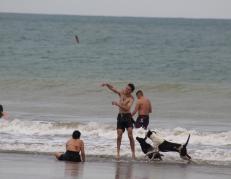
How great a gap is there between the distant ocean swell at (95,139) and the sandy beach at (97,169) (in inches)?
32.7

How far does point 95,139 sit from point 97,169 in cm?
425

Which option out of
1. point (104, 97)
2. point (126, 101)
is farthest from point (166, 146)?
point (104, 97)

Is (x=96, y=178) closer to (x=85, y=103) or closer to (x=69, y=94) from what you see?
(x=85, y=103)

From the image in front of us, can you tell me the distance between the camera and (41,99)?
27375 millimetres

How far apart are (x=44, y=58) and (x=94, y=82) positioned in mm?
15078

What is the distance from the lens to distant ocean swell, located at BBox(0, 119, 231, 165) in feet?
52.2

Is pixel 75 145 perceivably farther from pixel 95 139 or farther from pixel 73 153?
pixel 95 139

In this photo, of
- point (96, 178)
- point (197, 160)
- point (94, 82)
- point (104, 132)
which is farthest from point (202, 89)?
point (96, 178)

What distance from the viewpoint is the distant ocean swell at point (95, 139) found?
52.2 feet

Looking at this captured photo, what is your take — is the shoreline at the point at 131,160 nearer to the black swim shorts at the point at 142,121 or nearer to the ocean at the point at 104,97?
the ocean at the point at 104,97

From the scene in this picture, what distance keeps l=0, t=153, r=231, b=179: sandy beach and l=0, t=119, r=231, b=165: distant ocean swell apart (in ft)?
2.73

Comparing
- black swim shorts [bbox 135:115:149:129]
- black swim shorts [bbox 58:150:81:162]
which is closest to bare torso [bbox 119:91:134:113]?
black swim shorts [bbox 58:150:81:162]

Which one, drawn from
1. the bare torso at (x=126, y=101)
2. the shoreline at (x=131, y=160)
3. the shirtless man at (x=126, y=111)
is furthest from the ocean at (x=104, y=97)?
the bare torso at (x=126, y=101)

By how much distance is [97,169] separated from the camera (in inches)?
541
